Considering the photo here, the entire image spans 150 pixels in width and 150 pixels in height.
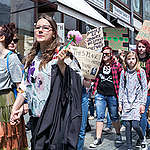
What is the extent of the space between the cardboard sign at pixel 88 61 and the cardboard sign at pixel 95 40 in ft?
3.96

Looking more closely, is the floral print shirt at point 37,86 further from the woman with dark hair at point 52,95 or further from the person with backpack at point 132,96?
the person with backpack at point 132,96

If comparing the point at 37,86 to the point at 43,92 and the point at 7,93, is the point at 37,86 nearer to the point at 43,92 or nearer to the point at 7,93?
the point at 43,92

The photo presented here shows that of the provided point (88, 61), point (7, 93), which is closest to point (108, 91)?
point (88, 61)

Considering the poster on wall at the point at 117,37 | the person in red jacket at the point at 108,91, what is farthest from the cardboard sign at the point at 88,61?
the poster on wall at the point at 117,37

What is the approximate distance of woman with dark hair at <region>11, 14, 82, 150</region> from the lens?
2.25m

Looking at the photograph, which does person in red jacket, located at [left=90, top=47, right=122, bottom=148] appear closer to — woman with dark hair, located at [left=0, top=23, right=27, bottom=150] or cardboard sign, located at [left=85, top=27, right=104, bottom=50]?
cardboard sign, located at [left=85, top=27, right=104, bottom=50]

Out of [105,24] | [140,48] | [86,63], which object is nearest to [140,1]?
[105,24]

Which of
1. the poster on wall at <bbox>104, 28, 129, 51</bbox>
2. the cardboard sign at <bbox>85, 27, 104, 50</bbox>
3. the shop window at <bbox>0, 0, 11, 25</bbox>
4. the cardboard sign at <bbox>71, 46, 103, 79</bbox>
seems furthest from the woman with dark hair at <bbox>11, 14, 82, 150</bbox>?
the shop window at <bbox>0, 0, 11, 25</bbox>

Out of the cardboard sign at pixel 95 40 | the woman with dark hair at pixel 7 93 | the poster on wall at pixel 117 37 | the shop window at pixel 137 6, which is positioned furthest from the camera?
the shop window at pixel 137 6

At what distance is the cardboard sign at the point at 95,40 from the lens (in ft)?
16.4

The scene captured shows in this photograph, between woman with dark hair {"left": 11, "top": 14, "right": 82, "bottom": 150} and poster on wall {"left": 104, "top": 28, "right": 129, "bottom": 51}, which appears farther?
poster on wall {"left": 104, "top": 28, "right": 129, "bottom": 51}

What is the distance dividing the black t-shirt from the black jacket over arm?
2730 mm

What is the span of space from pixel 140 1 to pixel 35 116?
943 inches

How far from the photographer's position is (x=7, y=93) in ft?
9.34
